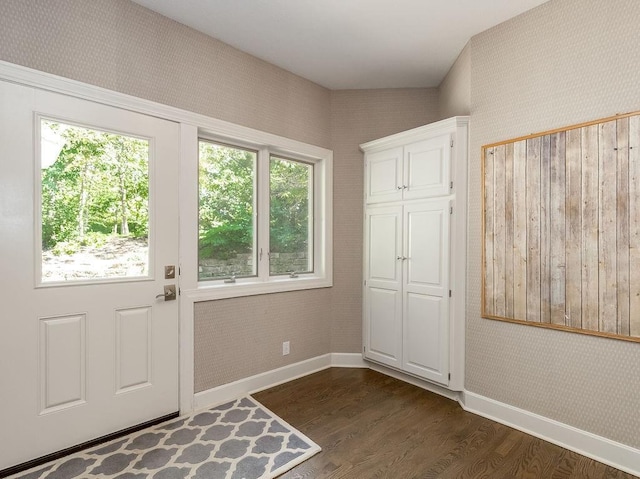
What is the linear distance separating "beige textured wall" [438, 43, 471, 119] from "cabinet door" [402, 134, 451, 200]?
356 millimetres

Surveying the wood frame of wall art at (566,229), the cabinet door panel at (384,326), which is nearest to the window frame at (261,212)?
the cabinet door panel at (384,326)

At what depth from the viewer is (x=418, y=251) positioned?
9.07 feet

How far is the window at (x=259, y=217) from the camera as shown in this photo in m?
2.61

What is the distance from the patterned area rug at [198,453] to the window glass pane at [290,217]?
1.31 m

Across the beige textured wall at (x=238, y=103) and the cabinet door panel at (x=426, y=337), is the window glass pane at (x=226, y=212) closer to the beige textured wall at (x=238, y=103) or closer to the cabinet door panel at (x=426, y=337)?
the beige textured wall at (x=238, y=103)

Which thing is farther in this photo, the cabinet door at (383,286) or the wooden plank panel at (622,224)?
the cabinet door at (383,286)

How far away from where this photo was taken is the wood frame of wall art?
5.94 feet

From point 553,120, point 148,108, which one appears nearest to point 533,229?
point 553,120

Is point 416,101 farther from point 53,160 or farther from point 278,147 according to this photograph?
point 53,160

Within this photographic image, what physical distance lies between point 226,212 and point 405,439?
2094mm

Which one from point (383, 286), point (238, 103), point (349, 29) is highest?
point (349, 29)

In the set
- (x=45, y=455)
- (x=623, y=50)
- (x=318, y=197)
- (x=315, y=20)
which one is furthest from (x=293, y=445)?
(x=623, y=50)

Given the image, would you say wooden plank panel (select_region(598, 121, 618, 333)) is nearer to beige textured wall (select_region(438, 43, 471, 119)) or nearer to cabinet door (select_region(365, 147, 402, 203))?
beige textured wall (select_region(438, 43, 471, 119))

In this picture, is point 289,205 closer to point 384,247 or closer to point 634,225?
point 384,247
